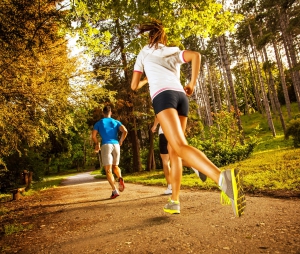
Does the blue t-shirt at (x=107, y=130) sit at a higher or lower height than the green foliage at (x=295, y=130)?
higher

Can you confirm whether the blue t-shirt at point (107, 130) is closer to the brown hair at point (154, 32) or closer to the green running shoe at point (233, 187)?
the brown hair at point (154, 32)

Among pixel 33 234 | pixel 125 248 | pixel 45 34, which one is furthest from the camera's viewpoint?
pixel 45 34

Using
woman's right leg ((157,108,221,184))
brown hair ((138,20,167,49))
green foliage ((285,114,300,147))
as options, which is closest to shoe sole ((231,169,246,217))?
woman's right leg ((157,108,221,184))

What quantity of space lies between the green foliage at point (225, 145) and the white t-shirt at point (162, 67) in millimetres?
9129

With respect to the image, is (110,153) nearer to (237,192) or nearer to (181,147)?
(181,147)

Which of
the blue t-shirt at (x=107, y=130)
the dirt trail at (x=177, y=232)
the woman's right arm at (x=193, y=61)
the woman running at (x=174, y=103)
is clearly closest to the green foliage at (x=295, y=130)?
the blue t-shirt at (x=107, y=130)

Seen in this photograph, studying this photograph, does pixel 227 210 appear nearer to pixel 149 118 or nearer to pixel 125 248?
pixel 125 248

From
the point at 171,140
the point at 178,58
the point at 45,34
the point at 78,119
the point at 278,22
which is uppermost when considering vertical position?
the point at 278,22

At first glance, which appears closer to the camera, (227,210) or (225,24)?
(227,210)

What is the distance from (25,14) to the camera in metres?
5.95

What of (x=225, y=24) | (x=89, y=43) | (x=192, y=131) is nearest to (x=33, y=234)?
(x=89, y=43)

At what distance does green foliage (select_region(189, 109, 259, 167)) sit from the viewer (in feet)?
38.1

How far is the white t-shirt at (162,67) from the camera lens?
2.75 metres

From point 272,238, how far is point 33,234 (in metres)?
2.99
